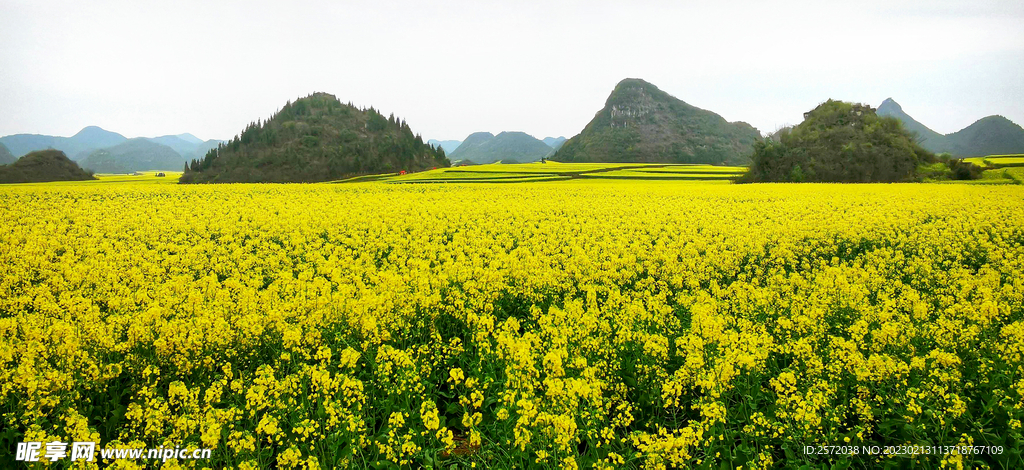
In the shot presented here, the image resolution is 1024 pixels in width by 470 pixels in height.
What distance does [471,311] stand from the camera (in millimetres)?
8242

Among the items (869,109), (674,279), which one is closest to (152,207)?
(674,279)

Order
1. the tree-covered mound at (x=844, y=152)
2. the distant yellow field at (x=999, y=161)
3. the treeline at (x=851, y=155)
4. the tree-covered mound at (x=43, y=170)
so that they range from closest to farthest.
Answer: the treeline at (x=851, y=155) → the tree-covered mound at (x=844, y=152) → the distant yellow field at (x=999, y=161) → the tree-covered mound at (x=43, y=170)

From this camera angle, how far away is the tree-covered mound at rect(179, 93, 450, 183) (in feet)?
457

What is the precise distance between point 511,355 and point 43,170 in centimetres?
14885

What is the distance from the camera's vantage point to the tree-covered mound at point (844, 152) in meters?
63.2

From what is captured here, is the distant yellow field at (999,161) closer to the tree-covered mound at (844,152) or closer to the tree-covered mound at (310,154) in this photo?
the tree-covered mound at (844,152)

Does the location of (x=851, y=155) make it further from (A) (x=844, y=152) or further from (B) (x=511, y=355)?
(B) (x=511, y=355)

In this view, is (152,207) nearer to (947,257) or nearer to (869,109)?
(947,257)

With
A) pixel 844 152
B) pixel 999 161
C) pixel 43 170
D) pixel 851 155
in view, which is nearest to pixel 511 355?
pixel 844 152

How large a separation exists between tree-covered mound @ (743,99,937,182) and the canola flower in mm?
59148

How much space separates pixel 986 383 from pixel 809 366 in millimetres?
1920

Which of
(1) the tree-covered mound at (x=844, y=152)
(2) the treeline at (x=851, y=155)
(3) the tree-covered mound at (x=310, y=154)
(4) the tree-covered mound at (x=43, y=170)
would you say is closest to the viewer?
A: (2) the treeline at (x=851, y=155)

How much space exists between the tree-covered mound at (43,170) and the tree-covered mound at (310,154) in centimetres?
2236

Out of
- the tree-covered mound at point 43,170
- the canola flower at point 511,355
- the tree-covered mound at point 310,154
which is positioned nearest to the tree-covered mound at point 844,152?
the canola flower at point 511,355
